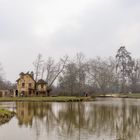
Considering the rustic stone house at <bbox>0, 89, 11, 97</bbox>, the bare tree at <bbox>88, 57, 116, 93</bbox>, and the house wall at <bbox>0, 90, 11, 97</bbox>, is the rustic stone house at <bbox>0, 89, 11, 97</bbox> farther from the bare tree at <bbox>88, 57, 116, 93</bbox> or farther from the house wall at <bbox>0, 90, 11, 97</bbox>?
the bare tree at <bbox>88, 57, 116, 93</bbox>

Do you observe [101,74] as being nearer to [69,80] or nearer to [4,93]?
[69,80]

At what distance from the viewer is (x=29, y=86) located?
89.2 metres

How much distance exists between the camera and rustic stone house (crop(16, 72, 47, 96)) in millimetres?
88625

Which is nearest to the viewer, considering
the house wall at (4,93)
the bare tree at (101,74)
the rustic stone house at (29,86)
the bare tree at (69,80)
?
the house wall at (4,93)

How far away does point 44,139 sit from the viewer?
64.3 feet

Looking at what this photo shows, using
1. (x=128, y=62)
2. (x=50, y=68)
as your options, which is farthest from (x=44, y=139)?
(x=128, y=62)

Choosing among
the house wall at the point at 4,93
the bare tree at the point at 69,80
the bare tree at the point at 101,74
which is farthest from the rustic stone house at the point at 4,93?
the bare tree at the point at 101,74

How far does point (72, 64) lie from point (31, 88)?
15615 millimetres

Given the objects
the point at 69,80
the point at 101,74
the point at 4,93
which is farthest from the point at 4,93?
the point at 101,74

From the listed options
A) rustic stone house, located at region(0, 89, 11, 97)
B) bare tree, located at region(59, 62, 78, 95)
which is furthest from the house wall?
bare tree, located at region(59, 62, 78, 95)

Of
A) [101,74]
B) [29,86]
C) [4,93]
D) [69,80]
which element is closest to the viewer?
[4,93]

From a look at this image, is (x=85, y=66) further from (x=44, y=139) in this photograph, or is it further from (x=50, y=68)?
(x=44, y=139)

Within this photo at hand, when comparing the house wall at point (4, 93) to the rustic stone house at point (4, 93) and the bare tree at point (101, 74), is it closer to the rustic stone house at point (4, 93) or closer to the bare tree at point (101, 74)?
the rustic stone house at point (4, 93)

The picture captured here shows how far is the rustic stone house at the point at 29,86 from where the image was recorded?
291 ft
